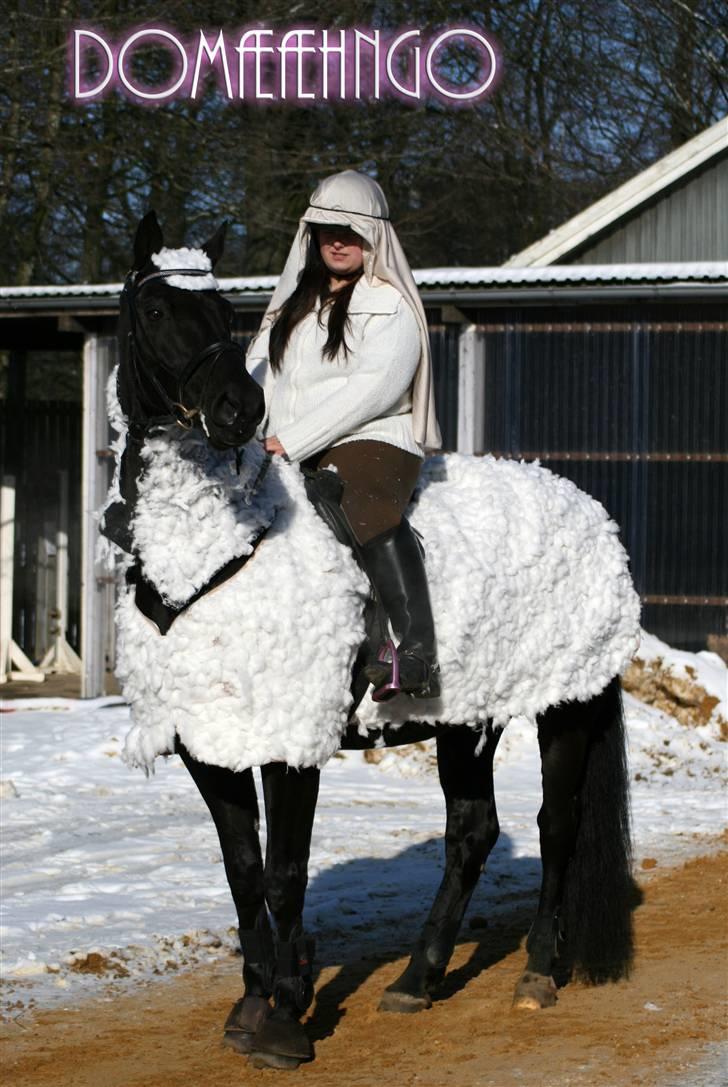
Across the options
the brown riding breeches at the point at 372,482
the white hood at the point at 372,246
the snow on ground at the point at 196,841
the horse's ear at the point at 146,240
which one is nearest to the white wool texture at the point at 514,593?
the brown riding breeches at the point at 372,482

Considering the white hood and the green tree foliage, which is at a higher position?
the green tree foliage

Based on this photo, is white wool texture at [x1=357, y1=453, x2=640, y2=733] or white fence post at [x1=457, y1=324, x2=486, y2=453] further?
white fence post at [x1=457, y1=324, x2=486, y2=453]

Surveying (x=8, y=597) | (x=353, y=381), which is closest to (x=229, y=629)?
(x=353, y=381)

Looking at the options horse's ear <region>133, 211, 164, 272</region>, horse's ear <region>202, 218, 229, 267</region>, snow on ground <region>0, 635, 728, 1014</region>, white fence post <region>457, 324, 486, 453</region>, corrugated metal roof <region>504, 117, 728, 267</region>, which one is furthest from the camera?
corrugated metal roof <region>504, 117, 728, 267</region>

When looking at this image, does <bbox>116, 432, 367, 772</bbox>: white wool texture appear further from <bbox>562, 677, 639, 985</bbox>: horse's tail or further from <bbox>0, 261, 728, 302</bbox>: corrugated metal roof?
<bbox>0, 261, 728, 302</bbox>: corrugated metal roof

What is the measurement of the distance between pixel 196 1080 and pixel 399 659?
1.37 m

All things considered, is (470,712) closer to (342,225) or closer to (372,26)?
(342,225)

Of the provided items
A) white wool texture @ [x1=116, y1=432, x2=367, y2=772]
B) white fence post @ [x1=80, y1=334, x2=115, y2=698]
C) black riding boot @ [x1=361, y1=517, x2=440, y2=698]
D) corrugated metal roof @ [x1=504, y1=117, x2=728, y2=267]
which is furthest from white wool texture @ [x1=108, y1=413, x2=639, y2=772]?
corrugated metal roof @ [x1=504, y1=117, x2=728, y2=267]

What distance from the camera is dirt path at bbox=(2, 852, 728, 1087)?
466cm

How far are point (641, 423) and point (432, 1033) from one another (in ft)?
28.5

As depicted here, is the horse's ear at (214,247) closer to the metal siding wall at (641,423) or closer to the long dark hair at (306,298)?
the long dark hair at (306,298)

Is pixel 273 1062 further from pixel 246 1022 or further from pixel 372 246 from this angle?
pixel 372 246

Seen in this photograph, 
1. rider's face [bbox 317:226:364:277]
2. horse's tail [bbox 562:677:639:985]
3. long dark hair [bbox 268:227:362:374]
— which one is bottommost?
horse's tail [bbox 562:677:639:985]

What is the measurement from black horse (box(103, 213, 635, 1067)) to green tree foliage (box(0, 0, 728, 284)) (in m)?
12.6
